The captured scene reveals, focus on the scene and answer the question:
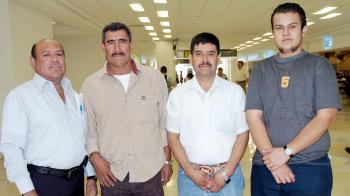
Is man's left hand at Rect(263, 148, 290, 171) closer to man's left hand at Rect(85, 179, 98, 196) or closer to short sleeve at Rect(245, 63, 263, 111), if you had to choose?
short sleeve at Rect(245, 63, 263, 111)

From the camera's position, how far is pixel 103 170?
208 centimetres

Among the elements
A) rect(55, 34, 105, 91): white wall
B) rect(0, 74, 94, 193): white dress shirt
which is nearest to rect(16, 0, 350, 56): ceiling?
rect(55, 34, 105, 91): white wall

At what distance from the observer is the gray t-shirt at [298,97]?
174 cm

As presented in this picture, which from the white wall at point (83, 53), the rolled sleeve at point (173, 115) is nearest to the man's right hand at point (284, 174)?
the rolled sleeve at point (173, 115)

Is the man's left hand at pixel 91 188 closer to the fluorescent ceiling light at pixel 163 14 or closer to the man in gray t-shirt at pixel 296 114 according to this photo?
the man in gray t-shirt at pixel 296 114

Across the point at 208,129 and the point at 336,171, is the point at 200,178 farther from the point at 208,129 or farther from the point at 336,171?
the point at 336,171

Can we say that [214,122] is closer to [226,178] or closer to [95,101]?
[226,178]

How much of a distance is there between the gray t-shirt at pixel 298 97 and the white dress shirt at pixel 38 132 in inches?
48.6

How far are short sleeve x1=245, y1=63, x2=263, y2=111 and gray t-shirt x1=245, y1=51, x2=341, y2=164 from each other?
42mm

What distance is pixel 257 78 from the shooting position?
1.93 m

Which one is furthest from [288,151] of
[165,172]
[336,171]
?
[336,171]

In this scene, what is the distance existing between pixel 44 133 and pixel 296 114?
1.50 metres

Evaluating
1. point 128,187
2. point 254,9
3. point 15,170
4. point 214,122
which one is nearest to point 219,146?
point 214,122

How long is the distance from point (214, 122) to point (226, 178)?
0.36 meters
